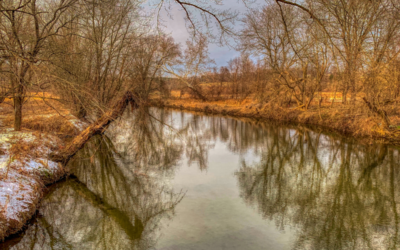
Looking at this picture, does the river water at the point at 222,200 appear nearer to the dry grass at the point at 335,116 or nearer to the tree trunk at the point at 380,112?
the tree trunk at the point at 380,112

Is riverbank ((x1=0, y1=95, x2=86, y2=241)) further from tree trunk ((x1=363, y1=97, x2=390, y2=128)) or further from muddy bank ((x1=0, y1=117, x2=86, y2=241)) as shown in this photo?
tree trunk ((x1=363, y1=97, x2=390, y2=128))

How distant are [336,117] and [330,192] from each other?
372 inches

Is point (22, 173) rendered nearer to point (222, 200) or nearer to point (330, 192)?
point (222, 200)

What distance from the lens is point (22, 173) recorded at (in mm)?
5973

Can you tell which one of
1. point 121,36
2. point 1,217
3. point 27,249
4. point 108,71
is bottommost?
point 27,249

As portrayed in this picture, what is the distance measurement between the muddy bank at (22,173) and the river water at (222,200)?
0.75 ft

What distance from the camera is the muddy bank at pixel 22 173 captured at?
4.65 metres

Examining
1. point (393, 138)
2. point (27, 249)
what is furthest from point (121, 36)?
point (393, 138)

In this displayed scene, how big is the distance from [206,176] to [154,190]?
1657 millimetres

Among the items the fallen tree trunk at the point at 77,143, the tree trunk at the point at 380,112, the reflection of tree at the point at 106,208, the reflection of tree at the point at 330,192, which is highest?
the tree trunk at the point at 380,112

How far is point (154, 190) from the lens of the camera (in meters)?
6.48

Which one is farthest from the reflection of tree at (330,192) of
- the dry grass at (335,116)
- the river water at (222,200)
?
the dry grass at (335,116)

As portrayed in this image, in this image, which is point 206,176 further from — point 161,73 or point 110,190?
point 161,73

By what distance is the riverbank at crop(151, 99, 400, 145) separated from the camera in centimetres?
1188
